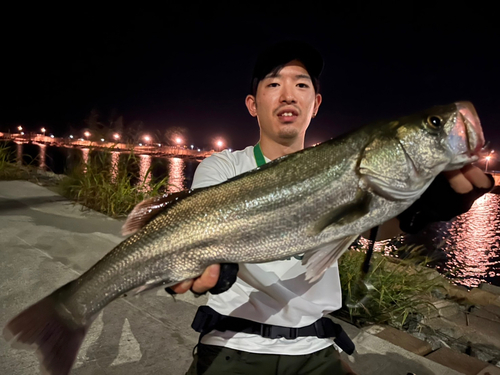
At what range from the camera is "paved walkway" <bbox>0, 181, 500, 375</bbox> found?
2.66m

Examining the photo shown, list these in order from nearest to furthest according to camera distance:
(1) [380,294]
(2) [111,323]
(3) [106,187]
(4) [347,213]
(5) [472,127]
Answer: (5) [472,127] → (4) [347,213] → (2) [111,323] → (1) [380,294] → (3) [106,187]

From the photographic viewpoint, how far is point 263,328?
2.18m

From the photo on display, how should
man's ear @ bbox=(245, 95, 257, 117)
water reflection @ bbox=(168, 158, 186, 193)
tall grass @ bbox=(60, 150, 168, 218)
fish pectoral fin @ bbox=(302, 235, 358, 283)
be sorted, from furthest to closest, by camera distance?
water reflection @ bbox=(168, 158, 186, 193)
tall grass @ bbox=(60, 150, 168, 218)
man's ear @ bbox=(245, 95, 257, 117)
fish pectoral fin @ bbox=(302, 235, 358, 283)

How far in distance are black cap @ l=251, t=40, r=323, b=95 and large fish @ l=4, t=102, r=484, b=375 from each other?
1146 mm

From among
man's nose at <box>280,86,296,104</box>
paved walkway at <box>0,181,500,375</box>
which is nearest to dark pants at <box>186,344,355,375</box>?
paved walkway at <box>0,181,500,375</box>

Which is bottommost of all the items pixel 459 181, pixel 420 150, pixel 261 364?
pixel 261 364

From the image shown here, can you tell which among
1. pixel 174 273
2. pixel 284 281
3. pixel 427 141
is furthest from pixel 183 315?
pixel 427 141

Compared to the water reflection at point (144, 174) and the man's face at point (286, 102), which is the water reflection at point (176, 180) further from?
the man's face at point (286, 102)

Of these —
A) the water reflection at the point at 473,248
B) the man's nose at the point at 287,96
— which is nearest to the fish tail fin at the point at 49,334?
the man's nose at the point at 287,96

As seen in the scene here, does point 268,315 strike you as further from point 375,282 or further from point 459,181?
point 375,282

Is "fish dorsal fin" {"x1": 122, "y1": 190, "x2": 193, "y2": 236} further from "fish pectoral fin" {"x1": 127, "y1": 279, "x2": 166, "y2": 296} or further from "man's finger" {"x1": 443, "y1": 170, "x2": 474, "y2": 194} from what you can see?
"man's finger" {"x1": 443, "y1": 170, "x2": 474, "y2": 194}

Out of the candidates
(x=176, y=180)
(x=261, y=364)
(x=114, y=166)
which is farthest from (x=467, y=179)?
(x=176, y=180)

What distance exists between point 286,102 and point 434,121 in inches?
47.7

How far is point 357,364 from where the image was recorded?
9.46 feet
